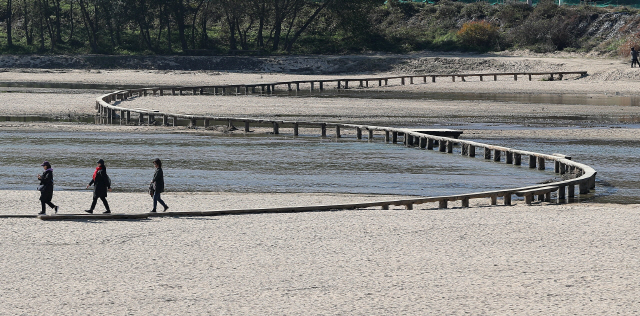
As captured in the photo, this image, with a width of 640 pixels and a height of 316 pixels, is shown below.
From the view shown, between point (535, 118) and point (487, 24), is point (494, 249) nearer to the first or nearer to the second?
point (535, 118)

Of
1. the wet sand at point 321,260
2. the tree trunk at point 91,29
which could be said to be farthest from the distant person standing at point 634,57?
the tree trunk at point 91,29

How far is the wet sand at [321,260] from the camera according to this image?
37.0 feet

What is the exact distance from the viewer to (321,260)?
44.5 feet

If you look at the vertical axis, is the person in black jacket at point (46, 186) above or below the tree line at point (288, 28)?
below

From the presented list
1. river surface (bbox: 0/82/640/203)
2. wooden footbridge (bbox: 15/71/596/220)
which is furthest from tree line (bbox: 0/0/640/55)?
river surface (bbox: 0/82/640/203)

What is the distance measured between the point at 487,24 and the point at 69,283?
69676mm

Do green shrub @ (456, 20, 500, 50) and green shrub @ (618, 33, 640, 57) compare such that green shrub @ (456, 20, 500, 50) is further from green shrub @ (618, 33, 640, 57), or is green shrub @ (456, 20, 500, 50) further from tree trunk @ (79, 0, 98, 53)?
tree trunk @ (79, 0, 98, 53)

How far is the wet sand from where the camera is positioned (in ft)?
37.0

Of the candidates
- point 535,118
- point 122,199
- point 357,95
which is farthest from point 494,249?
point 357,95

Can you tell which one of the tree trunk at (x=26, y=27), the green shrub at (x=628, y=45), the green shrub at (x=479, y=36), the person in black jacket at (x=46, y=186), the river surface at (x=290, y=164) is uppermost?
the tree trunk at (x=26, y=27)

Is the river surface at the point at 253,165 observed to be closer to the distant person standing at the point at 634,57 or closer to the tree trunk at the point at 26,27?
the distant person standing at the point at 634,57

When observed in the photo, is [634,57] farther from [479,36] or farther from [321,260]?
[321,260]

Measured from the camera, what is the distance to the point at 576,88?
5631 cm

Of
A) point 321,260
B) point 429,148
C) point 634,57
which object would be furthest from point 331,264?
point 634,57
